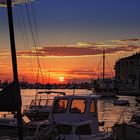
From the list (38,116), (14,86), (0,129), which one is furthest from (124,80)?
(14,86)

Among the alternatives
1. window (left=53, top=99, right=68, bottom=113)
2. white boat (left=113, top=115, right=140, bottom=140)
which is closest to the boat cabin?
window (left=53, top=99, right=68, bottom=113)

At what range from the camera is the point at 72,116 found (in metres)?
22.5

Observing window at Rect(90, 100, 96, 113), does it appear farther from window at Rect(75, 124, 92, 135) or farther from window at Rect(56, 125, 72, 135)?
window at Rect(56, 125, 72, 135)

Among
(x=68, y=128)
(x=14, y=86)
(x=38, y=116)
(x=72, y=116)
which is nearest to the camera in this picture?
(x=14, y=86)

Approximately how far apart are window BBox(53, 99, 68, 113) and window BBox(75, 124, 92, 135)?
1665 millimetres

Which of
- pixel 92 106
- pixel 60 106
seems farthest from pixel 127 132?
pixel 60 106

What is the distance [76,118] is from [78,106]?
2.46 ft

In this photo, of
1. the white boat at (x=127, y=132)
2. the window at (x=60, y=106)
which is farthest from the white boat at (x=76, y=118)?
the white boat at (x=127, y=132)

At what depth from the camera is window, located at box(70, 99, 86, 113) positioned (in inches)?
894

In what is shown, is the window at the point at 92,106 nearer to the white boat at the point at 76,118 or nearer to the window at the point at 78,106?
the white boat at the point at 76,118

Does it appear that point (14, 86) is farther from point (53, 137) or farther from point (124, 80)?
point (124, 80)

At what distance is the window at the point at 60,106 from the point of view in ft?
75.5

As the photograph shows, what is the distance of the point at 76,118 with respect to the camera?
22344mm

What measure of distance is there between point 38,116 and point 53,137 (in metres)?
24.3
